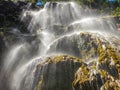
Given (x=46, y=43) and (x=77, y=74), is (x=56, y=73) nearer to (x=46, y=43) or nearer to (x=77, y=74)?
(x=77, y=74)

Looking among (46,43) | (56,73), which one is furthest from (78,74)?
(46,43)

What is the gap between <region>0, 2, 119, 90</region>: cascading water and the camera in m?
24.3

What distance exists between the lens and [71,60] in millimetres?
20844

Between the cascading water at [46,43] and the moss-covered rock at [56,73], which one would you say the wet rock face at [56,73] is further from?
the cascading water at [46,43]

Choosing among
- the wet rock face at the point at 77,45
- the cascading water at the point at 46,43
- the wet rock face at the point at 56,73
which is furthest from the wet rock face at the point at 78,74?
the wet rock face at the point at 77,45

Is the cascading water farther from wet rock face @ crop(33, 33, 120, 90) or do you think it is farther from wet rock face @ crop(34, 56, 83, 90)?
wet rock face @ crop(33, 33, 120, 90)

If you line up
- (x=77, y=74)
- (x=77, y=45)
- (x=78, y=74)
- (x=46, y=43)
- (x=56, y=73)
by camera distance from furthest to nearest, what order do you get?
(x=46, y=43)
(x=77, y=45)
(x=56, y=73)
(x=77, y=74)
(x=78, y=74)

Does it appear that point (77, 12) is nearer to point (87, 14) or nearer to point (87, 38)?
point (87, 14)

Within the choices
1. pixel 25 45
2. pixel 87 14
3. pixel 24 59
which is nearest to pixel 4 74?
pixel 24 59

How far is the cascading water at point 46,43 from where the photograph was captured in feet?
79.8

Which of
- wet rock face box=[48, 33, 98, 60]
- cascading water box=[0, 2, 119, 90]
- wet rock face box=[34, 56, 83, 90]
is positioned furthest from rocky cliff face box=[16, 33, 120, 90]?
wet rock face box=[48, 33, 98, 60]

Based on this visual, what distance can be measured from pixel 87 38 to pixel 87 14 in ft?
70.5

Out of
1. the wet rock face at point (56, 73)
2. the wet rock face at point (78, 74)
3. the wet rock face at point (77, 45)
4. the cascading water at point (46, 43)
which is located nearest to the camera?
the wet rock face at point (78, 74)

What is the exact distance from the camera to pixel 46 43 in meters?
32.7
